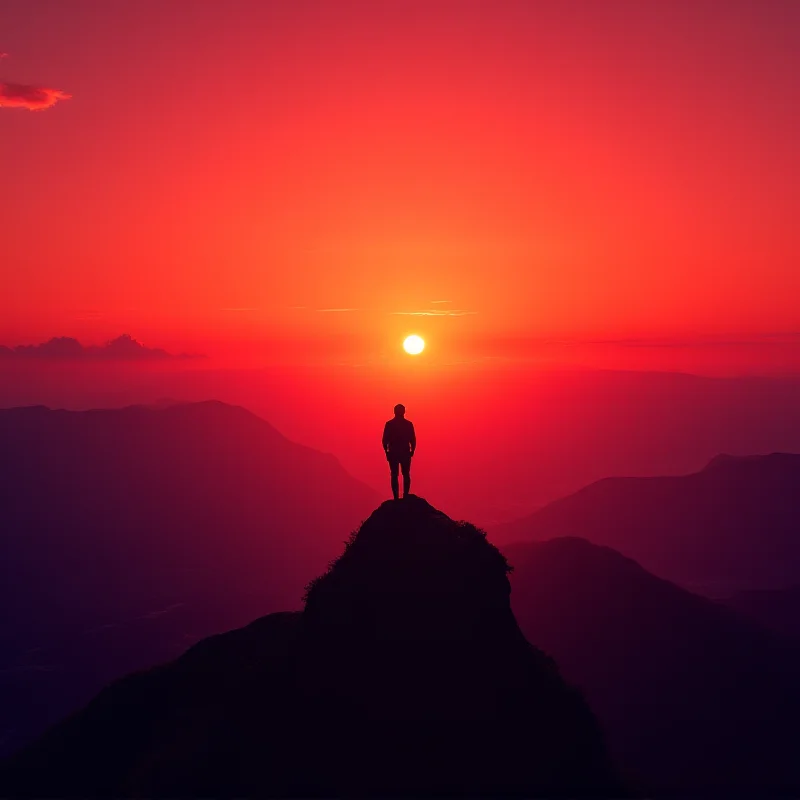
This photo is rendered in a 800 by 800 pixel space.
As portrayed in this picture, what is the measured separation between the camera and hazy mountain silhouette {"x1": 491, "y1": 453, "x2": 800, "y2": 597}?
468ft

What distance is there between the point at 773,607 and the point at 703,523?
7722cm

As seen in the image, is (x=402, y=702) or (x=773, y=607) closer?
(x=402, y=702)

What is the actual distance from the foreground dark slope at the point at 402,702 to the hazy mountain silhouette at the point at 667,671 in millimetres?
32538

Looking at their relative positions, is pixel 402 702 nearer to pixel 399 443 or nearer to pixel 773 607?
pixel 399 443

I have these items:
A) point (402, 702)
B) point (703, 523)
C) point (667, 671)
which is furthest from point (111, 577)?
point (402, 702)

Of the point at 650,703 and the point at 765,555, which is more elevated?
the point at 650,703

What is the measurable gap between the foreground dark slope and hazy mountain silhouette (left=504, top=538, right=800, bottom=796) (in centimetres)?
3254

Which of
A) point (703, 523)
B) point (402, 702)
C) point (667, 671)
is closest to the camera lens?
point (402, 702)

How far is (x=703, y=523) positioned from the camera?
534ft

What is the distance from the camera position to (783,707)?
6141 cm

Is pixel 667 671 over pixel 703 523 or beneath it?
over

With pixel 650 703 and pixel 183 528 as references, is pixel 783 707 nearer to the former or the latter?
pixel 650 703

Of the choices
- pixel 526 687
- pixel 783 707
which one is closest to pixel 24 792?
pixel 526 687

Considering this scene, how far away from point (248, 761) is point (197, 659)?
1489cm
